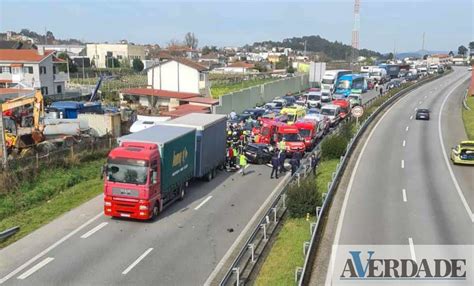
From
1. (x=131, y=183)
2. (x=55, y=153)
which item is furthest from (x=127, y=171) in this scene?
(x=55, y=153)

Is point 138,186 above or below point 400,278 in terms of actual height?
above

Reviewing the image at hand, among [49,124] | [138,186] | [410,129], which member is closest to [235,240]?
[138,186]

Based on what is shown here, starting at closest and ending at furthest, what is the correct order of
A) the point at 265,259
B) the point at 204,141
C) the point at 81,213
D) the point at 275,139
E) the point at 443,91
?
the point at 265,259
the point at 81,213
the point at 204,141
the point at 275,139
the point at 443,91

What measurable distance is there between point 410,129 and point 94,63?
347ft

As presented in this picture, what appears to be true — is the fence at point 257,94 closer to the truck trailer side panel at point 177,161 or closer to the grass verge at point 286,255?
the truck trailer side panel at point 177,161

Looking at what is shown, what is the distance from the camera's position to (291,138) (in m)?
32.6

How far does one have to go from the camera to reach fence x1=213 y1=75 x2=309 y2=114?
48241 millimetres

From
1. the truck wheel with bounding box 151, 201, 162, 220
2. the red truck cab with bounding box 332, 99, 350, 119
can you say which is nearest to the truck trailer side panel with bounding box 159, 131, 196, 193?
the truck wheel with bounding box 151, 201, 162, 220

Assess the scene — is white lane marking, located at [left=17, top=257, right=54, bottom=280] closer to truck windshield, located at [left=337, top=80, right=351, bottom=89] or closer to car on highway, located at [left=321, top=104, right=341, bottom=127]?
car on highway, located at [left=321, top=104, right=341, bottom=127]

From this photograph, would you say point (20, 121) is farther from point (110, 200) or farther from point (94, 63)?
point (94, 63)

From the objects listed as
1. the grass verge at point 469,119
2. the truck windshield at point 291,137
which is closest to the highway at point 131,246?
the truck windshield at point 291,137

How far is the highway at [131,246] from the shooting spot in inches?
569

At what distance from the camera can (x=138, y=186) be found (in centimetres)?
1841

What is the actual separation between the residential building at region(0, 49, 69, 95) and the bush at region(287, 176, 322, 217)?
162ft
